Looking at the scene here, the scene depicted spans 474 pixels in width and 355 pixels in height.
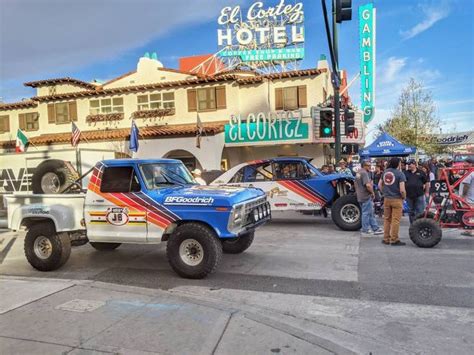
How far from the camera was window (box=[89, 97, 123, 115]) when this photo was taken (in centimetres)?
2780

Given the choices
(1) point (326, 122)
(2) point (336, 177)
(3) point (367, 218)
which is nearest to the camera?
(3) point (367, 218)

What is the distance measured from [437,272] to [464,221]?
2.52 m

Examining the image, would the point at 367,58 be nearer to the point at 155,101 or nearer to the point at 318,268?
the point at 155,101

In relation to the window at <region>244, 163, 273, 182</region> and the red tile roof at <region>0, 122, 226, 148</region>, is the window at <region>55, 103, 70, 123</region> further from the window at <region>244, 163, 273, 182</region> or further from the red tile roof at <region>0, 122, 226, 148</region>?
the window at <region>244, 163, 273, 182</region>

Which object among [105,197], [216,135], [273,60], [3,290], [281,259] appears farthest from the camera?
[273,60]

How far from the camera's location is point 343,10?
11430 millimetres

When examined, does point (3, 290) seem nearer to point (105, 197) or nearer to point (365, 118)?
point (105, 197)

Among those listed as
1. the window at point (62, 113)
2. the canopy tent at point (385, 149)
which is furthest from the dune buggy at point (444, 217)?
the window at point (62, 113)

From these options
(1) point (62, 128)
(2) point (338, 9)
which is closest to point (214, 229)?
(2) point (338, 9)

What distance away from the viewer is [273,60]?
3203 cm

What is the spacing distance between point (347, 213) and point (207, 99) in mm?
15928

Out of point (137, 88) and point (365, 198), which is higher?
point (137, 88)

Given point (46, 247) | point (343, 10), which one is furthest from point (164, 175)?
point (343, 10)

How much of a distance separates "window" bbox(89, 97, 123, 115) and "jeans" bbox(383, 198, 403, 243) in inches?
842
